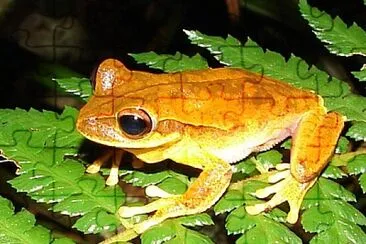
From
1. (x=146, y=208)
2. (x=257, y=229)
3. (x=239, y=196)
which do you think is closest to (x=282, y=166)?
(x=239, y=196)


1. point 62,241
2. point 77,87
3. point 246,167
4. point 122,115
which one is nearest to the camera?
point 62,241

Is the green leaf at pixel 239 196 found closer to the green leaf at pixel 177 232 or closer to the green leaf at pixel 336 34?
the green leaf at pixel 177 232

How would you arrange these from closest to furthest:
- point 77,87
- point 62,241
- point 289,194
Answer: point 62,241 → point 289,194 → point 77,87

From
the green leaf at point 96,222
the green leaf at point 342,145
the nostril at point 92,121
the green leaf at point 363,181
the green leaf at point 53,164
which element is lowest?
the green leaf at point 96,222

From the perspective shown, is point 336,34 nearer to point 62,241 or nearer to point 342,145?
point 342,145

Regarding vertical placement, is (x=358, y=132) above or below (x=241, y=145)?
above

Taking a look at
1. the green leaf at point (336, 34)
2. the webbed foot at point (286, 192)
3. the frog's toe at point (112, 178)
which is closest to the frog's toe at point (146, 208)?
the frog's toe at point (112, 178)
